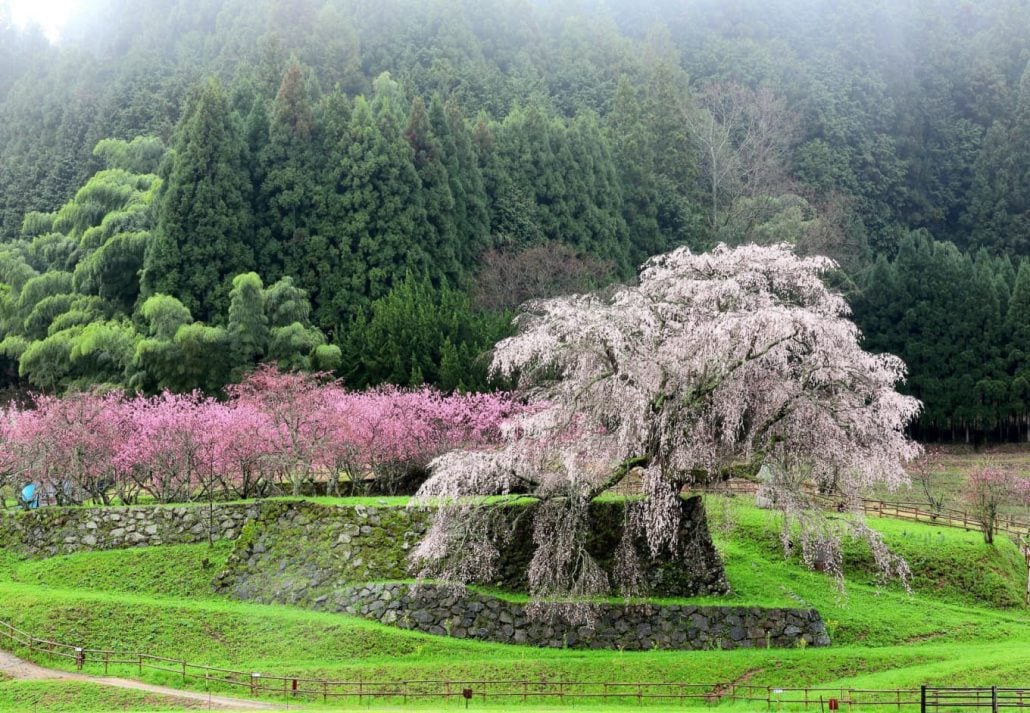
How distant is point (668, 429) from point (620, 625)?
4.30m

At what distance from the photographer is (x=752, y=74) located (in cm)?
8794

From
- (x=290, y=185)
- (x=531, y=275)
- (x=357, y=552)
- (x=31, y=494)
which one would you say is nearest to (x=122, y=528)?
(x=31, y=494)

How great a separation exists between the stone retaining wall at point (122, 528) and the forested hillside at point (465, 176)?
850cm

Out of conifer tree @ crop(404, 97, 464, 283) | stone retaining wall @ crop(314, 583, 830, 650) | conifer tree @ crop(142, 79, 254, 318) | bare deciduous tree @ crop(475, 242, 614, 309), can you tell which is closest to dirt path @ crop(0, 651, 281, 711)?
stone retaining wall @ crop(314, 583, 830, 650)

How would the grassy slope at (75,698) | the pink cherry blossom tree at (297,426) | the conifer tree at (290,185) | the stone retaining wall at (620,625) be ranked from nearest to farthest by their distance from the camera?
the grassy slope at (75,698) < the stone retaining wall at (620,625) < the pink cherry blossom tree at (297,426) < the conifer tree at (290,185)

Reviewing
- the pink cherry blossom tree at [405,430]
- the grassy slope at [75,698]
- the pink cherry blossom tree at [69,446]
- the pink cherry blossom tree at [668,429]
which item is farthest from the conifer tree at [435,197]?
the grassy slope at [75,698]

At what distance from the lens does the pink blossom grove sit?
32.9 m

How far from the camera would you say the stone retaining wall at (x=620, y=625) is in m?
24.2

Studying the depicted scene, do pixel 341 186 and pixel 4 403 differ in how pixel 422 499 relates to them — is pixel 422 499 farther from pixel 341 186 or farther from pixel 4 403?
pixel 4 403

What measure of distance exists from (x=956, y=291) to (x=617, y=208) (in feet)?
58.6

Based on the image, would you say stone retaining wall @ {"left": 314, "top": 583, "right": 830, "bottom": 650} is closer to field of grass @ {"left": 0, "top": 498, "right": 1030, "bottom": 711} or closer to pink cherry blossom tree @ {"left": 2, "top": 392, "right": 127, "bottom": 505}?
field of grass @ {"left": 0, "top": 498, "right": 1030, "bottom": 711}

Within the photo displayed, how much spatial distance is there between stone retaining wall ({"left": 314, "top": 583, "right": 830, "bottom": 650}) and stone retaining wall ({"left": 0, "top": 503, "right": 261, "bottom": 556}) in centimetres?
733

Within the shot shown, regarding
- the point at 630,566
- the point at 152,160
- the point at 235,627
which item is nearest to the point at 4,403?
the point at 152,160

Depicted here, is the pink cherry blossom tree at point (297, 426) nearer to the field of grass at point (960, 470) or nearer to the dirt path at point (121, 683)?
the dirt path at point (121, 683)
